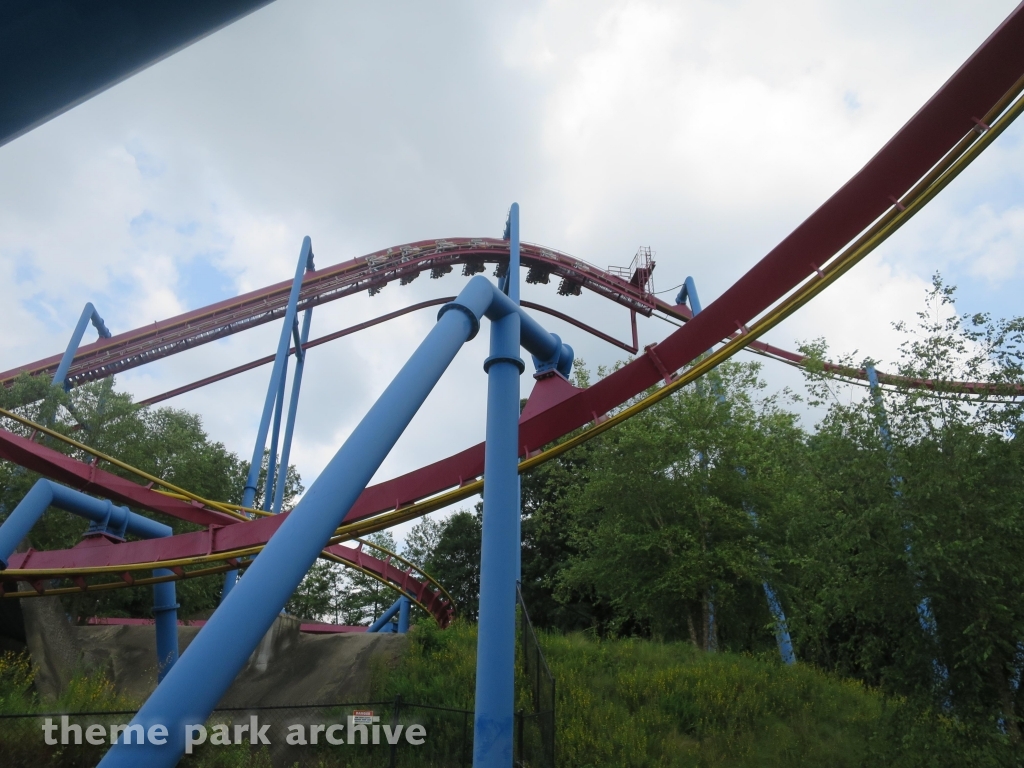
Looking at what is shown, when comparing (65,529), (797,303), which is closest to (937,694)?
(797,303)

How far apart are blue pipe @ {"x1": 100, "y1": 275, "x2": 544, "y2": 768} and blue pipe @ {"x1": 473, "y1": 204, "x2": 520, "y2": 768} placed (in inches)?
44.8

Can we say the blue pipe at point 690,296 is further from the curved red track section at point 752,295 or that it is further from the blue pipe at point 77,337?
the blue pipe at point 77,337

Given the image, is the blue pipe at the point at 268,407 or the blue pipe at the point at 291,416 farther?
the blue pipe at the point at 291,416

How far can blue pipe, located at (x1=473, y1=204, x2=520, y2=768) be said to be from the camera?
5.00m

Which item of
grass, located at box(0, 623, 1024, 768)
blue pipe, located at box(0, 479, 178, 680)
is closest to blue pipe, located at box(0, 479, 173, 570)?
blue pipe, located at box(0, 479, 178, 680)

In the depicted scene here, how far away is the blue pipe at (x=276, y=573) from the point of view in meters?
2.76

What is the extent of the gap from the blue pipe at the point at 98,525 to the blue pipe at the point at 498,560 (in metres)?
5.83

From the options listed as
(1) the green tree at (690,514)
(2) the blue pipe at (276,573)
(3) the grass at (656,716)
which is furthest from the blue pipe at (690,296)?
(2) the blue pipe at (276,573)

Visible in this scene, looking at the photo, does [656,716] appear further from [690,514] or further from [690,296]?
[690,296]

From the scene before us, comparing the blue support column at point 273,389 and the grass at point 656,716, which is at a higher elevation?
the blue support column at point 273,389

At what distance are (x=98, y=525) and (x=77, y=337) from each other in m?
8.17

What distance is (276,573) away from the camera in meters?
3.27

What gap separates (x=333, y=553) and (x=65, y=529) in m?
6.48

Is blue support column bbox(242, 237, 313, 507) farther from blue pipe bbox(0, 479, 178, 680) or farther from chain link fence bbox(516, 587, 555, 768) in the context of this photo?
chain link fence bbox(516, 587, 555, 768)
